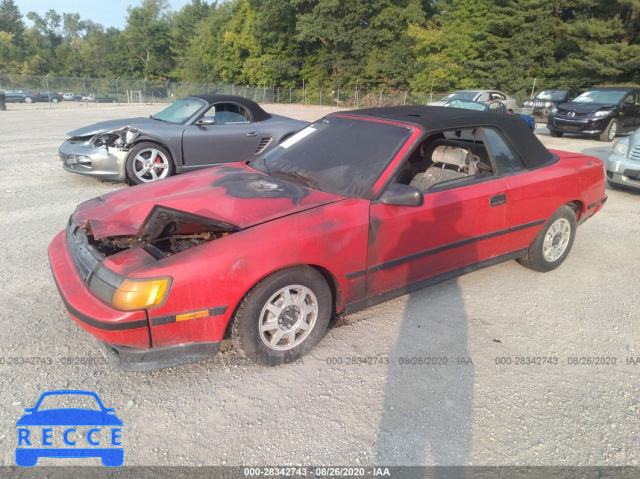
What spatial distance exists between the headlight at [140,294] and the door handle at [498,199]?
2.57m

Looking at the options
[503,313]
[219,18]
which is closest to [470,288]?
[503,313]

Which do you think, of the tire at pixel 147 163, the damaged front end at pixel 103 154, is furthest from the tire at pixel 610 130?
the damaged front end at pixel 103 154

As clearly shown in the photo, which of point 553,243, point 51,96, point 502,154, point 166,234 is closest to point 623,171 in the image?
point 553,243

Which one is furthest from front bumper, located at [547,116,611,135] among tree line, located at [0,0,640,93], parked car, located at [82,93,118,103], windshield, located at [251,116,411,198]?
parked car, located at [82,93,118,103]

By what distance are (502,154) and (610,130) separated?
1300cm

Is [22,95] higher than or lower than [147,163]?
higher

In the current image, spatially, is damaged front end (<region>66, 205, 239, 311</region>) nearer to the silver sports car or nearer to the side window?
the side window

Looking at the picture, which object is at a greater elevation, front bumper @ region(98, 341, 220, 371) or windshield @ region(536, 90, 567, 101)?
windshield @ region(536, 90, 567, 101)

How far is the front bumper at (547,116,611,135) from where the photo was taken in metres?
14.0

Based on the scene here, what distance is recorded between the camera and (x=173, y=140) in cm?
690

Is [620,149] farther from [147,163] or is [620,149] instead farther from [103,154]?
[103,154]

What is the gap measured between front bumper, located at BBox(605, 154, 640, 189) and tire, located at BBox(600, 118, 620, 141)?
7750 mm

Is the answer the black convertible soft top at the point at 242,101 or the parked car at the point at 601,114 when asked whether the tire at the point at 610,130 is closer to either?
the parked car at the point at 601,114

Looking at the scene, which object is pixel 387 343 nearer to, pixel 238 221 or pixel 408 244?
pixel 408 244
